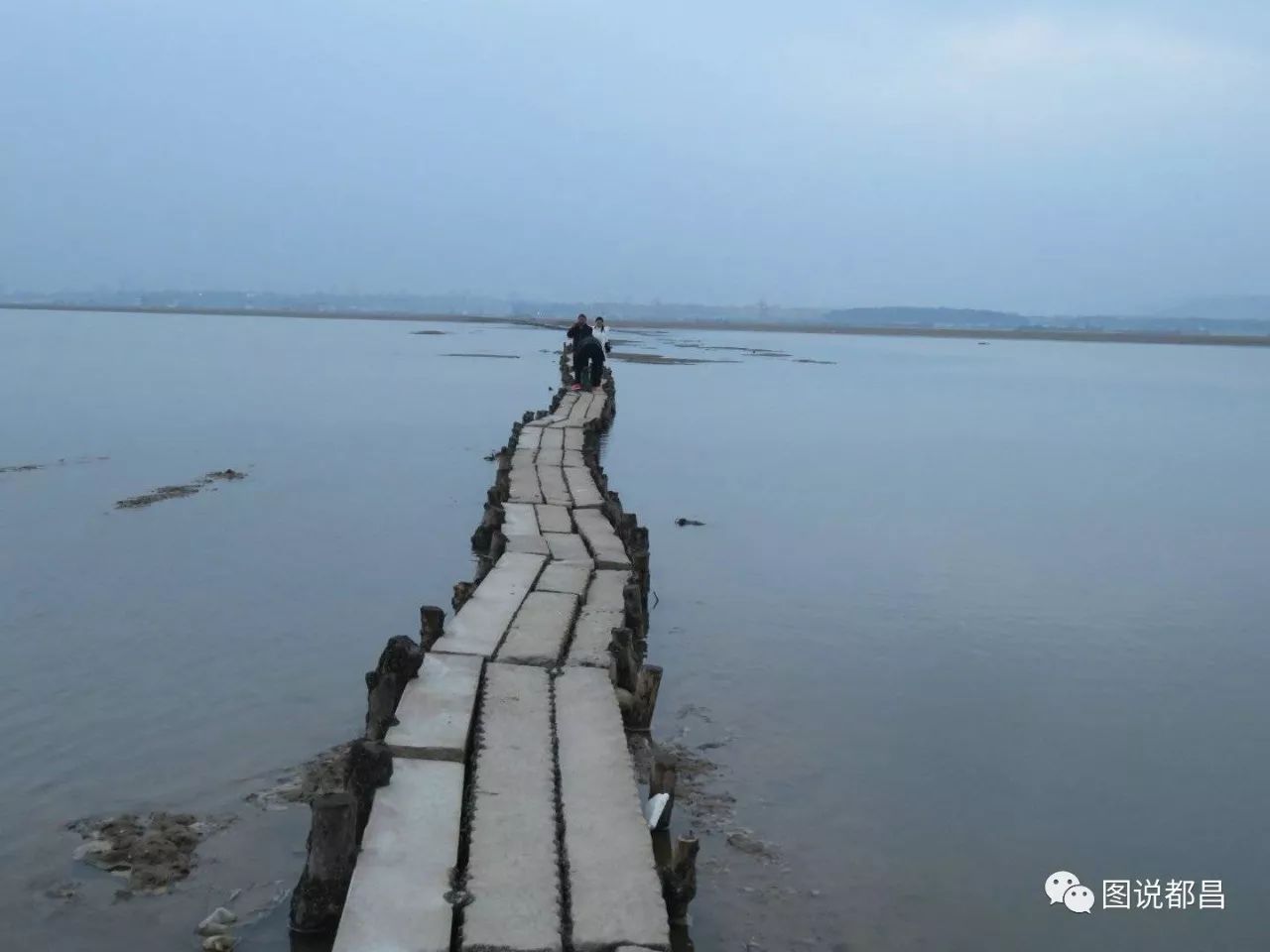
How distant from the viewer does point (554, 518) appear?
36.5 ft

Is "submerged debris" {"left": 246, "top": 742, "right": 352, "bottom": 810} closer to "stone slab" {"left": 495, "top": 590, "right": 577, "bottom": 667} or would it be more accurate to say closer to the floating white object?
"stone slab" {"left": 495, "top": 590, "right": 577, "bottom": 667}

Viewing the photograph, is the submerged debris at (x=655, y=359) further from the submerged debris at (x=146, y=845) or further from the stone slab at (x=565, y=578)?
the submerged debris at (x=146, y=845)

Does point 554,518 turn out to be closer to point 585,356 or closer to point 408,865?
point 408,865

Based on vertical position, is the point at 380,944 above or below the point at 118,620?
above

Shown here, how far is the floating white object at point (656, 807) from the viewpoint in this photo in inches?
210

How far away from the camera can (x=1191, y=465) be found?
2261 centimetres

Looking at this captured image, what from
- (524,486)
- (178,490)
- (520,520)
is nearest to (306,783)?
(520,520)

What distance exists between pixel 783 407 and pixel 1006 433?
6.61 metres

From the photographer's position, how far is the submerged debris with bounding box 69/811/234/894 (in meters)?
5.34

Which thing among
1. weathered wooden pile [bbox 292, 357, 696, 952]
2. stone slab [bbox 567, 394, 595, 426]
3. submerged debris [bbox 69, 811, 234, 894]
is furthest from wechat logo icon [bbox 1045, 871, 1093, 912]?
stone slab [bbox 567, 394, 595, 426]

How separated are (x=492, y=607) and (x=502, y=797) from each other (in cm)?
277

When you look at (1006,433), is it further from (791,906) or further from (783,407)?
(791,906)

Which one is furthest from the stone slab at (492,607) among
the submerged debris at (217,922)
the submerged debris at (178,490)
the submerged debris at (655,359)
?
the submerged debris at (655,359)

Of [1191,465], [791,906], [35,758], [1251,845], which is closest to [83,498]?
[35,758]
